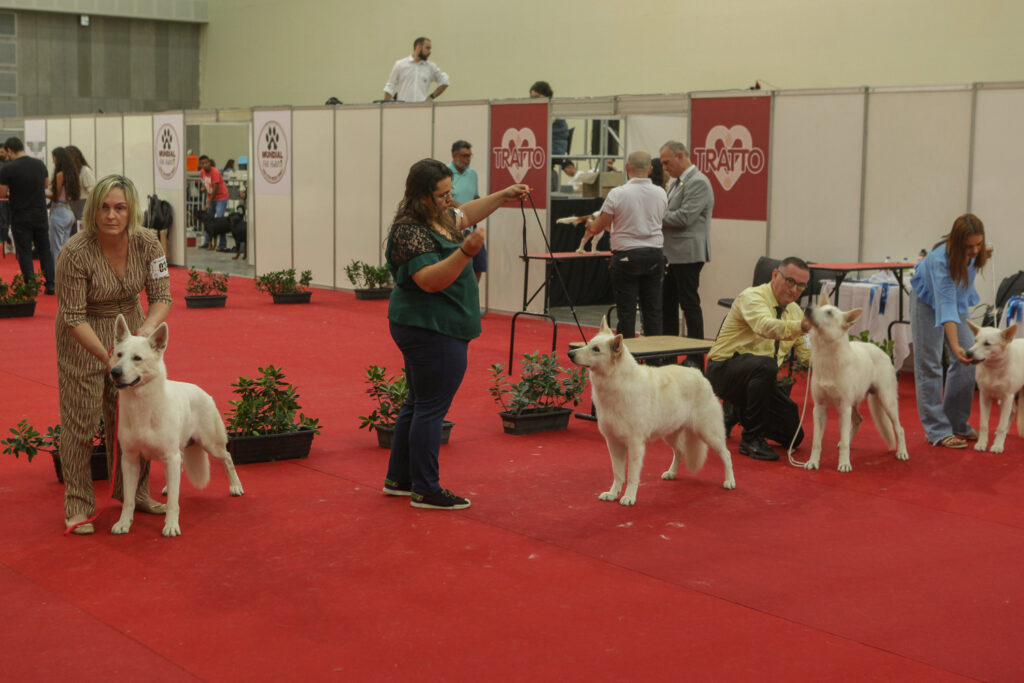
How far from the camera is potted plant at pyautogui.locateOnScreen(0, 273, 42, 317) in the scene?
39.4 feet

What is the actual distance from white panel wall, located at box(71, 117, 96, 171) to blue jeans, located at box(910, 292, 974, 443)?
16956 millimetres

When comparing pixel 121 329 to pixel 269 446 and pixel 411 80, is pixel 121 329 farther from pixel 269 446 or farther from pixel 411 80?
pixel 411 80

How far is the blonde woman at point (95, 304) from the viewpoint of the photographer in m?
4.96

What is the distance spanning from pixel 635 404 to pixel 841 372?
4.87 feet

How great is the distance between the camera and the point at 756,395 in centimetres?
676

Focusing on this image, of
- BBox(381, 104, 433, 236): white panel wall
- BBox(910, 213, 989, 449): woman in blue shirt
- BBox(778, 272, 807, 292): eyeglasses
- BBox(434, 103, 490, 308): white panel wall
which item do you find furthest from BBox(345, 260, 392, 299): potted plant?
BBox(778, 272, 807, 292): eyeglasses

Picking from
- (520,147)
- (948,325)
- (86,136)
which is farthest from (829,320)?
(86,136)

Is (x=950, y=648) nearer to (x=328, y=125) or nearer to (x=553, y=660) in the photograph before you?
(x=553, y=660)

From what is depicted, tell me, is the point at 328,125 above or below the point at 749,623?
above

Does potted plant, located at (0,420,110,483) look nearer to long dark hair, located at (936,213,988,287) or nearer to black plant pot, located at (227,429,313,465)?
black plant pot, located at (227,429,313,465)

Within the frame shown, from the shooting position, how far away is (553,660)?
12.4 ft

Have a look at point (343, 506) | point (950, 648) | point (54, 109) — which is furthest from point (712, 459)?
point (54, 109)

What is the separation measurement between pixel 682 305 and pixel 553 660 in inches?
247

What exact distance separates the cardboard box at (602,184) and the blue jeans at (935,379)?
713cm
